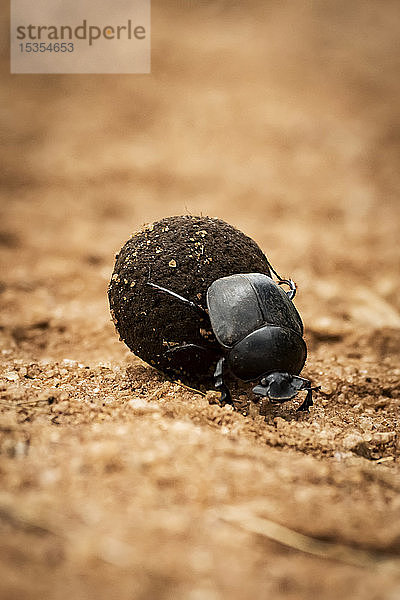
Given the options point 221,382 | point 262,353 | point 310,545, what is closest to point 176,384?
point 221,382

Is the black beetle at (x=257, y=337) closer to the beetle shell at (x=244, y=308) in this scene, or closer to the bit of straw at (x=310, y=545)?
the beetle shell at (x=244, y=308)

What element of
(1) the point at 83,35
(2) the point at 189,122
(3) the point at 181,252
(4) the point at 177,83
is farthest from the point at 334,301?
(1) the point at 83,35

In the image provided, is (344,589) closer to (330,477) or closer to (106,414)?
(330,477)

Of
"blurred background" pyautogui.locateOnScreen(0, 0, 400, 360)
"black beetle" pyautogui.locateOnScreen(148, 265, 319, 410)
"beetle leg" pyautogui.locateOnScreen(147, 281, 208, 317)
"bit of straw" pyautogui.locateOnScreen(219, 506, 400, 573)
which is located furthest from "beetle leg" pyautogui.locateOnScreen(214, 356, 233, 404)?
"blurred background" pyautogui.locateOnScreen(0, 0, 400, 360)

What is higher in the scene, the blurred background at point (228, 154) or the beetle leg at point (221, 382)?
the blurred background at point (228, 154)
